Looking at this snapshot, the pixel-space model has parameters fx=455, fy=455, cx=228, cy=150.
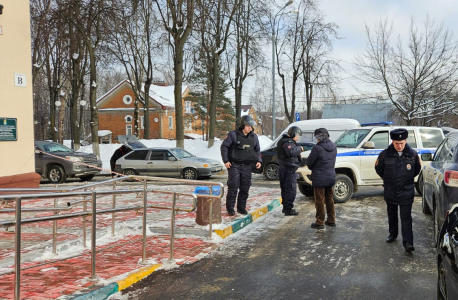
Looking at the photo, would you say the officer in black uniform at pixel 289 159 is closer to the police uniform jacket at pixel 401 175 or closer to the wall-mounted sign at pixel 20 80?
the police uniform jacket at pixel 401 175

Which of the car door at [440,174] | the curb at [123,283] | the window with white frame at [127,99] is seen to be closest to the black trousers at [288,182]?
the curb at [123,283]

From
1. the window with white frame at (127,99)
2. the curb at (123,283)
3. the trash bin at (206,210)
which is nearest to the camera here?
the curb at (123,283)

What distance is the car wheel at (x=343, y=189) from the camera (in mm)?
11086

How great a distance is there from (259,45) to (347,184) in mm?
22757

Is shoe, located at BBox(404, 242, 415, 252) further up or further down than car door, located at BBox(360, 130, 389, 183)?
further down

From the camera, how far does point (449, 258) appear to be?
10.8 ft

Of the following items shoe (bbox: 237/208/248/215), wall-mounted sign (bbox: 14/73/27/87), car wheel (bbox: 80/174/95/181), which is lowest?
car wheel (bbox: 80/174/95/181)

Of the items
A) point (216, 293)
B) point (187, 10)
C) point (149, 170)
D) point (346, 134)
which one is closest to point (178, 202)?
point (346, 134)

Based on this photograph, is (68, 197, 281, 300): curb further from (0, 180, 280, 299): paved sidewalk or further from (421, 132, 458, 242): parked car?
(421, 132, 458, 242): parked car

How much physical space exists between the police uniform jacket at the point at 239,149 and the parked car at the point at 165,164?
377 inches

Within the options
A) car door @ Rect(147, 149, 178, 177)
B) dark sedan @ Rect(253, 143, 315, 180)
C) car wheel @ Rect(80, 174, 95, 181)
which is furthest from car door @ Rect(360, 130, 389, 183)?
car wheel @ Rect(80, 174, 95, 181)

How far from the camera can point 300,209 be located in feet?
34.1

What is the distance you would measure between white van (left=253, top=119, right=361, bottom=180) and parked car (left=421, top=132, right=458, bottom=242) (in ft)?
28.9

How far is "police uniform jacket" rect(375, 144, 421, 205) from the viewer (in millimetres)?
6395
